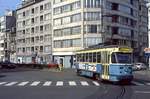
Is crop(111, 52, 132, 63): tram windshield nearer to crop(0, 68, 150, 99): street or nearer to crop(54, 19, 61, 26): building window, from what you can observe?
crop(0, 68, 150, 99): street

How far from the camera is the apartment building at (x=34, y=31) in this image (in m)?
103

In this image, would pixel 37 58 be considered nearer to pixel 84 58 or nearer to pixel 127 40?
pixel 127 40

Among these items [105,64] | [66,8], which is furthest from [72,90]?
[66,8]

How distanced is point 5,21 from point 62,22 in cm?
4493

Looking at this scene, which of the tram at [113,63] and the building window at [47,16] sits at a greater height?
the building window at [47,16]

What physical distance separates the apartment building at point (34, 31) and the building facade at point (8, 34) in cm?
891

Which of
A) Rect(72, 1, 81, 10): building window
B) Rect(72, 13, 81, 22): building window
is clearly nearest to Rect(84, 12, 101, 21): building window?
Rect(72, 13, 81, 22): building window

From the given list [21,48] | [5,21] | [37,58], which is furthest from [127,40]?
[5,21]

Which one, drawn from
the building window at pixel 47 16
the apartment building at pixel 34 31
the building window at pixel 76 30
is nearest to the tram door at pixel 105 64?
the building window at pixel 76 30

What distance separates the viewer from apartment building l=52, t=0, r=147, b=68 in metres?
87.6

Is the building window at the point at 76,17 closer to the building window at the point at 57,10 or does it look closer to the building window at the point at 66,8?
the building window at the point at 66,8

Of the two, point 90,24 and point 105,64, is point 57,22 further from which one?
point 105,64

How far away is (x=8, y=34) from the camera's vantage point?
445ft

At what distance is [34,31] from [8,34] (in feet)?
88.3
